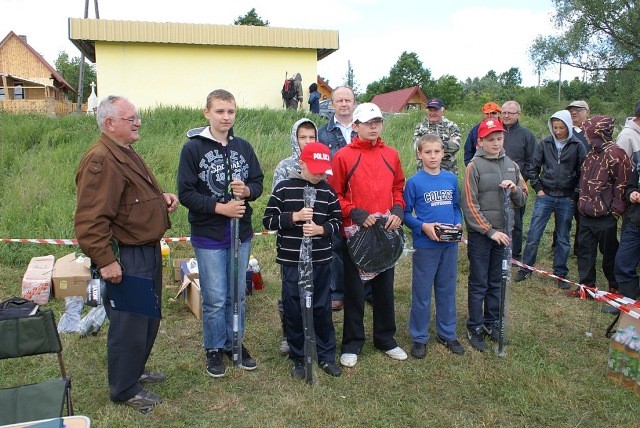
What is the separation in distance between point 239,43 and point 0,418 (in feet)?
47.0

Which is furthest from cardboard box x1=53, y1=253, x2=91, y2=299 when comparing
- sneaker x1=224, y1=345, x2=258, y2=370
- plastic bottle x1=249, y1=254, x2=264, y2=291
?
sneaker x1=224, y1=345, x2=258, y2=370

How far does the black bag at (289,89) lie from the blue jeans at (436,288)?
12221 mm

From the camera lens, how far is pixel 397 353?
418 centimetres

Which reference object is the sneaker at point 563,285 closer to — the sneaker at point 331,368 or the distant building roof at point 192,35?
the sneaker at point 331,368

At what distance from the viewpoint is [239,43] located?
15.5 meters

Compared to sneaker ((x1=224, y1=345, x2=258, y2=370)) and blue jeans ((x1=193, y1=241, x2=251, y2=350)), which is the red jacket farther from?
sneaker ((x1=224, y1=345, x2=258, y2=370))

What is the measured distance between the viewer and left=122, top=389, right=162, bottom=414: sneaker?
3.40 m

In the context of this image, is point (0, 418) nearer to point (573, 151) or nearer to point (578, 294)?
point (578, 294)

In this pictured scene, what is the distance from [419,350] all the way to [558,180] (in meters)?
2.97

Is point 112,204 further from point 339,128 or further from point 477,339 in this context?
point 477,339

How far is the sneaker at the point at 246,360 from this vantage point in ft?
13.2

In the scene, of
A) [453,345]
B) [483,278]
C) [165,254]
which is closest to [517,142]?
[483,278]

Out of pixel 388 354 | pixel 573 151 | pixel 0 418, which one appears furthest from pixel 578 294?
pixel 0 418

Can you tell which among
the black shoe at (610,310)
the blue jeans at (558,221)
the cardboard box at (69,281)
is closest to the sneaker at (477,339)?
the black shoe at (610,310)
